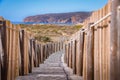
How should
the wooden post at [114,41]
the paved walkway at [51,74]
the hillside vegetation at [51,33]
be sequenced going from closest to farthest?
the wooden post at [114,41]
the paved walkway at [51,74]
the hillside vegetation at [51,33]

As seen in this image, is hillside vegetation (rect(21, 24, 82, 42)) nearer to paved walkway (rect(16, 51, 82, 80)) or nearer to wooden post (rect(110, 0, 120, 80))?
paved walkway (rect(16, 51, 82, 80))

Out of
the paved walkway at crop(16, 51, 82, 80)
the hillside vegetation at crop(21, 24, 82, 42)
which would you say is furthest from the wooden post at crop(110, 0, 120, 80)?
the hillside vegetation at crop(21, 24, 82, 42)

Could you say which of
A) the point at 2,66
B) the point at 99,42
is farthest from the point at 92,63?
the point at 2,66

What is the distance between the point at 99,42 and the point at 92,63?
1.48 m

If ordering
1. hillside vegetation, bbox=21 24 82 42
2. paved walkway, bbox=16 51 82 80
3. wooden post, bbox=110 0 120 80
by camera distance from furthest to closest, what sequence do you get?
hillside vegetation, bbox=21 24 82 42 → paved walkway, bbox=16 51 82 80 → wooden post, bbox=110 0 120 80

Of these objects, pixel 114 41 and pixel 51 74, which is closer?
pixel 114 41

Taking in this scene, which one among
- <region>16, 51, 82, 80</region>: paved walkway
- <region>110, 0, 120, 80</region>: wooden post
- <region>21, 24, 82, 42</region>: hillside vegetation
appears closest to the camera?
<region>110, 0, 120, 80</region>: wooden post

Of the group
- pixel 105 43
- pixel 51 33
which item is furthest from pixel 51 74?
pixel 51 33

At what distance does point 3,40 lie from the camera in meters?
8.62

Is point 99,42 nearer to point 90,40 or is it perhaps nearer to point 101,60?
point 101,60

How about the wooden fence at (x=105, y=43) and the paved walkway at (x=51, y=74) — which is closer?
the wooden fence at (x=105, y=43)

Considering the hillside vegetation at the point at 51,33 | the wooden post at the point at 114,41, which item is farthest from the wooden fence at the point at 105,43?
the hillside vegetation at the point at 51,33

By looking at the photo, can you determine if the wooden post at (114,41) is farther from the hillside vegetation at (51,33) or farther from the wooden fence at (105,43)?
the hillside vegetation at (51,33)

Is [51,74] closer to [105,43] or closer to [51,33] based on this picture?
[105,43]
